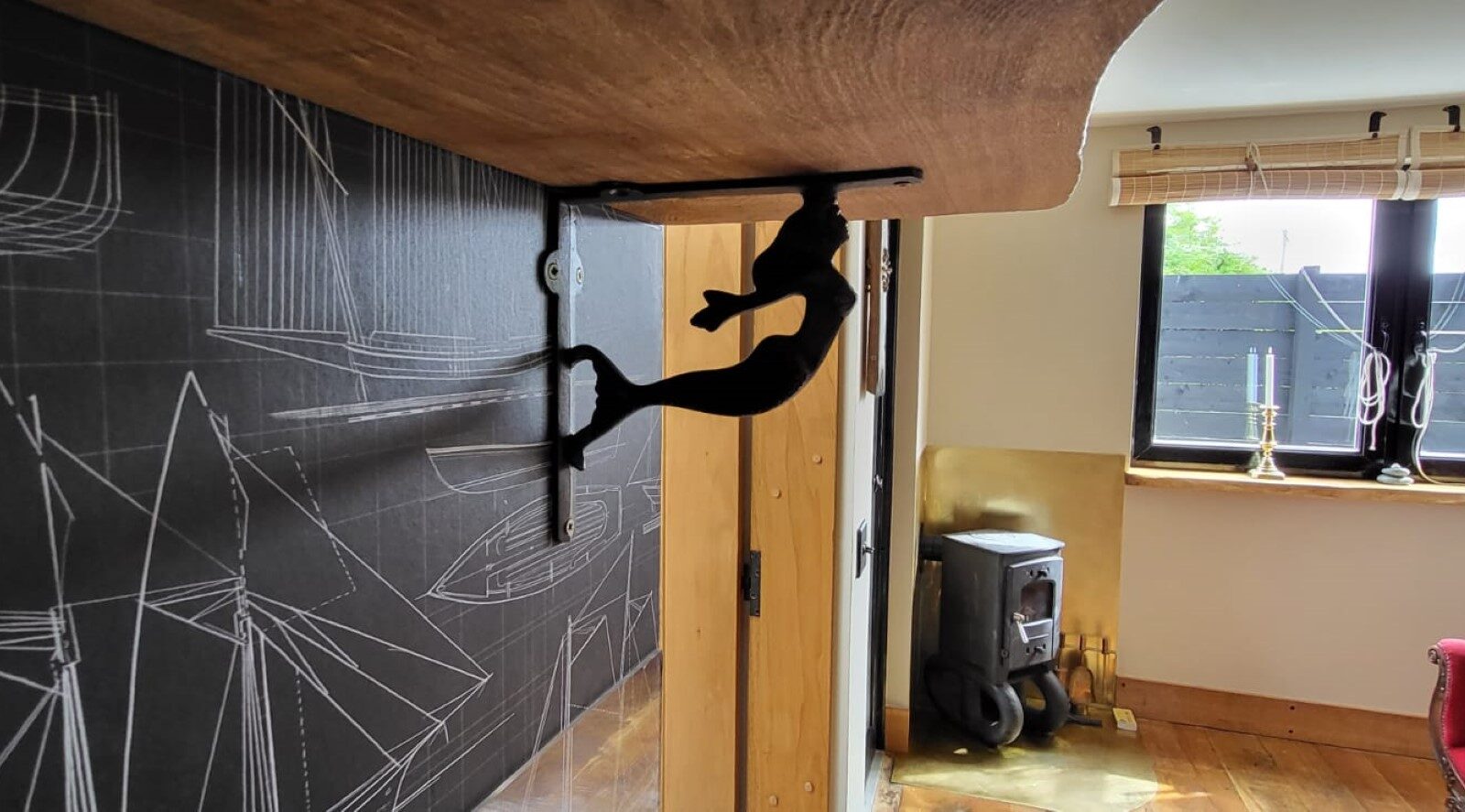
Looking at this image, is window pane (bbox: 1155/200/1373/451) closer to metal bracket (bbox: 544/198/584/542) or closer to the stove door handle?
the stove door handle

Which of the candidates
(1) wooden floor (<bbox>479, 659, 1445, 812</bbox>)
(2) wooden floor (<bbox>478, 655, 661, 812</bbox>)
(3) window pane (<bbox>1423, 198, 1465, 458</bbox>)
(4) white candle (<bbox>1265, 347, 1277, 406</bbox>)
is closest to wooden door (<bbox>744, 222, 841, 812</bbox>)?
(2) wooden floor (<bbox>478, 655, 661, 812</bbox>)

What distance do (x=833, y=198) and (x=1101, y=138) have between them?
9.48ft

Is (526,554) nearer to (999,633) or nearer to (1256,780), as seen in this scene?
(999,633)

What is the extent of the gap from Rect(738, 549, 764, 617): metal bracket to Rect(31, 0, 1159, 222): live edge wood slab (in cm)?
94

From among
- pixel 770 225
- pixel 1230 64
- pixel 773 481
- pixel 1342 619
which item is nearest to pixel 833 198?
pixel 770 225

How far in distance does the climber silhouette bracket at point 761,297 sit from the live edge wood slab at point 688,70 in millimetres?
45

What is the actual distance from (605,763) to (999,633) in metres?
2.31

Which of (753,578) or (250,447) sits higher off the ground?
(250,447)

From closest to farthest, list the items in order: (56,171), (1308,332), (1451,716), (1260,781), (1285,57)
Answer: (56,171), (1451,716), (1285,57), (1260,781), (1308,332)

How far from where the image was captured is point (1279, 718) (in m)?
2.94

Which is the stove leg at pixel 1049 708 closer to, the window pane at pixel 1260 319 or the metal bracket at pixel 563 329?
the window pane at pixel 1260 319

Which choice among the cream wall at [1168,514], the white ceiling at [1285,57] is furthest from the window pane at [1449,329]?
the white ceiling at [1285,57]

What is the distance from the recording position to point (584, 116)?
42 cm

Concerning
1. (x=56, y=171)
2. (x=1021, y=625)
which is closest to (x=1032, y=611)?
(x=1021, y=625)
